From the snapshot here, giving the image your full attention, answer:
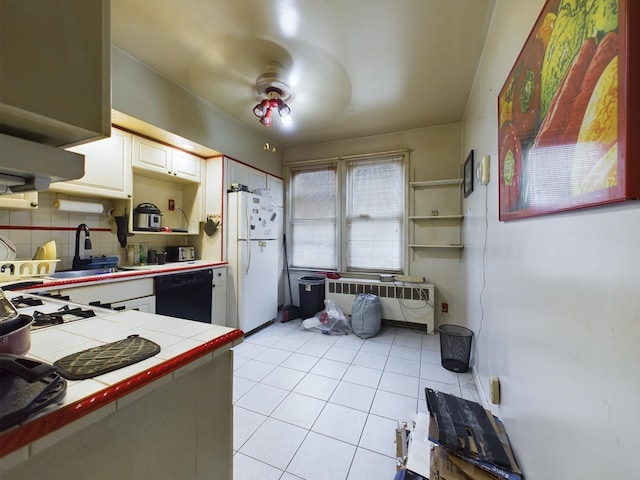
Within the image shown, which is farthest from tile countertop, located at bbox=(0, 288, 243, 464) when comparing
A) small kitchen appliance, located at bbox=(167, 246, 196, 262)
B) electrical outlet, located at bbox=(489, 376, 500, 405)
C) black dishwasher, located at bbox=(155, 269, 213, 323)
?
small kitchen appliance, located at bbox=(167, 246, 196, 262)

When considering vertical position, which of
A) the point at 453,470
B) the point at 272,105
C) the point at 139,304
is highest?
the point at 272,105

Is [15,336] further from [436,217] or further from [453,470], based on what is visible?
[436,217]

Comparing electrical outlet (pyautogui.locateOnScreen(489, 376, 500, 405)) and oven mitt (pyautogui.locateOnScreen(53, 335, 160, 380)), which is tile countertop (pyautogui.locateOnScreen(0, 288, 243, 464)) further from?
electrical outlet (pyautogui.locateOnScreen(489, 376, 500, 405))

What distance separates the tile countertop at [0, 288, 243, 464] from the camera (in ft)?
1.49

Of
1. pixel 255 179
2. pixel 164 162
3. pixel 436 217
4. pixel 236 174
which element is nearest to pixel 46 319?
pixel 164 162

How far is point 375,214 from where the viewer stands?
3773mm

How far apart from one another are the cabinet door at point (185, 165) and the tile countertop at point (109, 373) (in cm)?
216

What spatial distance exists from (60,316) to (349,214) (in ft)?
10.9

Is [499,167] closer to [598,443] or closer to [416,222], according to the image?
[598,443]

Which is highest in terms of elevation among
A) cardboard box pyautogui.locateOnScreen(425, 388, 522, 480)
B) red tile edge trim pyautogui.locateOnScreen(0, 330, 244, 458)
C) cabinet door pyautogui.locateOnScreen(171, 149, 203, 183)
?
cabinet door pyautogui.locateOnScreen(171, 149, 203, 183)

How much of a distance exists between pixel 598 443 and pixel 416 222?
3.07 meters

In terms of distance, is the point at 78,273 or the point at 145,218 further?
the point at 145,218

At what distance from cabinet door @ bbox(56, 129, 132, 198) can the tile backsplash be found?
0.25 m

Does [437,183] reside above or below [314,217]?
above
